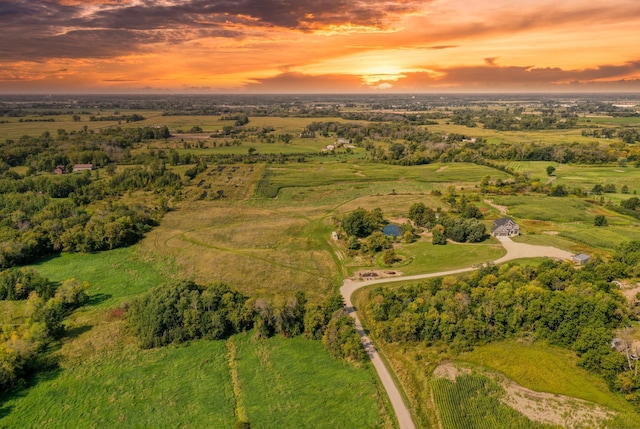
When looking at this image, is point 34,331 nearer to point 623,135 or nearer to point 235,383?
point 235,383

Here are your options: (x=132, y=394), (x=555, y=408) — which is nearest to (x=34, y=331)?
(x=132, y=394)

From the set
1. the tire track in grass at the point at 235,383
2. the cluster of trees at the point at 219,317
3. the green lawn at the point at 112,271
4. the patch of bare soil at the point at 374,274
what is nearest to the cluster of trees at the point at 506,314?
the cluster of trees at the point at 219,317

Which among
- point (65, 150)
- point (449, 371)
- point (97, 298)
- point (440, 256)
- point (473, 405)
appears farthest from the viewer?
point (65, 150)

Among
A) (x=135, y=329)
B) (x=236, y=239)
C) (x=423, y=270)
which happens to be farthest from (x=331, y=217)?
(x=135, y=329)

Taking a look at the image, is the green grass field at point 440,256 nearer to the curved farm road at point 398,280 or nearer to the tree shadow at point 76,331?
the curved farm road at point 398,280

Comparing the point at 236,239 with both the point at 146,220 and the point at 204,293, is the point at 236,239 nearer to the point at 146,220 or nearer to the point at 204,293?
the point at 146,220

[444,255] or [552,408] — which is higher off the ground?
[444,255]

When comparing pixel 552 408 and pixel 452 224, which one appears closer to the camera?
pixel 552 408
